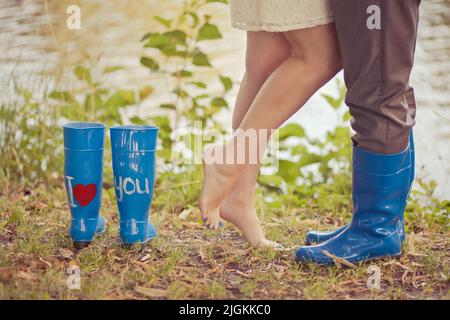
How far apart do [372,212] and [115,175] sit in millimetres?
689

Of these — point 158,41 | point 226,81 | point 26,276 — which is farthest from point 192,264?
point 158,41

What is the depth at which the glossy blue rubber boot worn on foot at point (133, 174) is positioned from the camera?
6.28 ft

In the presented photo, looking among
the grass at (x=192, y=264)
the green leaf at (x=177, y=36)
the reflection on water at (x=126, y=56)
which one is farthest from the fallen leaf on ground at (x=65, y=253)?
the green leaf at (x=177, y=36)

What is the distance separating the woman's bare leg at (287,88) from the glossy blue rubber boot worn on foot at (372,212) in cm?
22

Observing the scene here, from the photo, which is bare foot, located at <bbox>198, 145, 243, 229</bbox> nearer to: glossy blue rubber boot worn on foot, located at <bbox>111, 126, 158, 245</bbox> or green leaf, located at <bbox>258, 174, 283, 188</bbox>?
glossy blue rubber boot worn on foot, located at <bbox>111, 126, 158, 245</bbox>

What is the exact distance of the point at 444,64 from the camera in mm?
3527

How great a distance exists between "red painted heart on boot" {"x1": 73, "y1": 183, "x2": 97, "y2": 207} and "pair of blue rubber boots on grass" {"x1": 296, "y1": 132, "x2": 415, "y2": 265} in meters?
0.58

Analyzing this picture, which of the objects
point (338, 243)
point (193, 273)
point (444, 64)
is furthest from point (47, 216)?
point (444, 64)

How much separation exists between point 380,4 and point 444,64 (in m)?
1.94

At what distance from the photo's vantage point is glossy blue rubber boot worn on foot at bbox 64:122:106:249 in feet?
6.35

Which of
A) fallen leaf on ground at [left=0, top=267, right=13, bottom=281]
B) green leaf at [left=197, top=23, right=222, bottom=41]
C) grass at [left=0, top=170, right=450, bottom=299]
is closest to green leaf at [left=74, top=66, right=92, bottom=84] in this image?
green leaf at [left=197, top=23, right=222, bottom=41]

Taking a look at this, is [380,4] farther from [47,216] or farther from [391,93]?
[47,216]

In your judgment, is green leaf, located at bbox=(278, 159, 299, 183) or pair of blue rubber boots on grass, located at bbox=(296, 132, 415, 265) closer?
pair of blue rubber boots on grass, located at bbox=(296, 132, 415, 265)

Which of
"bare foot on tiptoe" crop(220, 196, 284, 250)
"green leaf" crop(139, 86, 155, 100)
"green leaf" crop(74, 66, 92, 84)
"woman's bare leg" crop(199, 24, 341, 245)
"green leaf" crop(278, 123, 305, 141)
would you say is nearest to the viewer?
"woman's bare leg" crop(199, 24, 341, 245)
